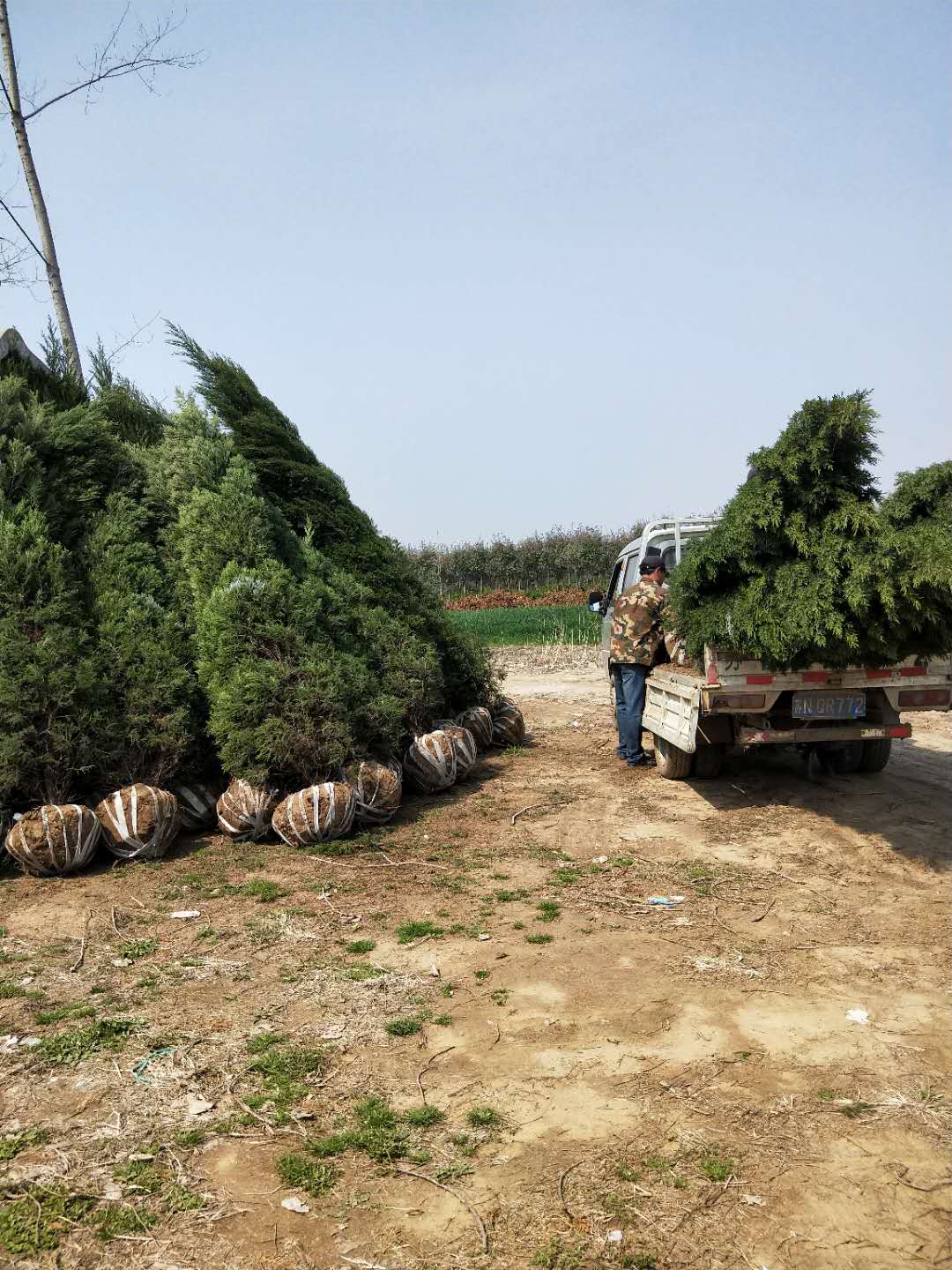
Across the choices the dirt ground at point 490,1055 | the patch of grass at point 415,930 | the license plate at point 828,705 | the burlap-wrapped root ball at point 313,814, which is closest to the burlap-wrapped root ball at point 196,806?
the dirt ground at point 490,1055

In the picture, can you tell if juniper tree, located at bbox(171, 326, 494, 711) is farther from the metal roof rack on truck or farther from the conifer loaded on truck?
the conifer loaded on truck

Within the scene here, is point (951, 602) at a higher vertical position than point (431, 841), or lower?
higher

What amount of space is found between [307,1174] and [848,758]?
6.59 metres

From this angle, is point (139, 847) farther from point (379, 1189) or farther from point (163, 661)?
point (379, 1189)

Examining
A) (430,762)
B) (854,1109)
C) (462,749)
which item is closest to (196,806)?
(430,762)

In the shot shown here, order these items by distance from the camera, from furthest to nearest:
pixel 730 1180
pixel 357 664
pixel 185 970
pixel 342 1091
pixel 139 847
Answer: pixel 357 664, pixel 139 847, pixel 185 970, pixel 342 1091, pixel 730 1180

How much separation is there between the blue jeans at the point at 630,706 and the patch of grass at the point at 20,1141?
6708 mm

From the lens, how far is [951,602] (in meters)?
5.54

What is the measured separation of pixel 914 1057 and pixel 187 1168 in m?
2.76

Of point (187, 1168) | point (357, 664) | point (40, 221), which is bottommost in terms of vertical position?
point (187, 1168)

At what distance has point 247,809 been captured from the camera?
6.94m

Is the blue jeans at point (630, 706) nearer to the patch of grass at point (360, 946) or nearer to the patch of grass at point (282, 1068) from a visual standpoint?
the patch of grass at point (360, 946)

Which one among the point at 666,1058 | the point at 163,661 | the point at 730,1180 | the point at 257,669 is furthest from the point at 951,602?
the point at 163,661

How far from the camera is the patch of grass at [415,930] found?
5.09 meters
